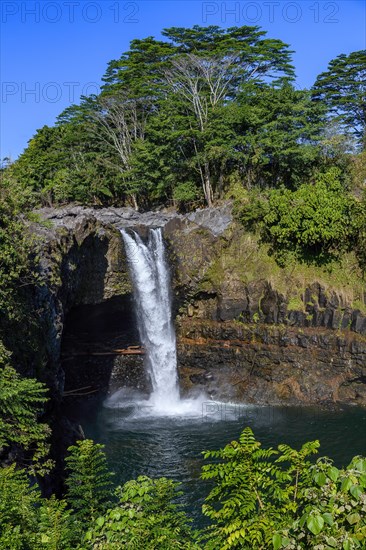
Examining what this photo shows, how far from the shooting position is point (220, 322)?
94.6 feet

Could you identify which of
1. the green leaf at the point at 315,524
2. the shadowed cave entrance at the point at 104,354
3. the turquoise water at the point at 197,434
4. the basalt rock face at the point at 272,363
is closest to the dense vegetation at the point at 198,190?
the green leaf at the point at 315,524

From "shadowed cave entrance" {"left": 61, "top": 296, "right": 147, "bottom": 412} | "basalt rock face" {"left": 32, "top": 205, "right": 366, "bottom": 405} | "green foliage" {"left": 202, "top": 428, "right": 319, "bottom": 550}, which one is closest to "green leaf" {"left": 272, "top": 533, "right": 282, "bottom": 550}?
"green foliage" {"left": 202, "top": 428, "right": 319, "bottom": 550}

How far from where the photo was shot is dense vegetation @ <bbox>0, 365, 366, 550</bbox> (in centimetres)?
441

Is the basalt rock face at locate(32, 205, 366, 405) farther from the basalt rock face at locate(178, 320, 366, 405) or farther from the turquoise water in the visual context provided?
the turquoise water

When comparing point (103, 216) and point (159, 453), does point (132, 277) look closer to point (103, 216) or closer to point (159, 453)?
point (103, 216)

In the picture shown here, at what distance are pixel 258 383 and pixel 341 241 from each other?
8784 mm

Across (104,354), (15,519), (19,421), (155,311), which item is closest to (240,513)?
(15,519)

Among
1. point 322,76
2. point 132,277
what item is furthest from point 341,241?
point 322,76

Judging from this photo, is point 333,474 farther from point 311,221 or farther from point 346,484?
point 311,221

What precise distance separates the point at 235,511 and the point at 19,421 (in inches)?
367

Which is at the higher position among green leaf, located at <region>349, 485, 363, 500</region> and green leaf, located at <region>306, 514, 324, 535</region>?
green leaf, located at <region>349, 485, 363, 500</region>

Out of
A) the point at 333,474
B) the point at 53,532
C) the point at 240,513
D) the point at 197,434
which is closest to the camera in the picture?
the point at 333,474

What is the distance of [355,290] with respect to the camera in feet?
89.9

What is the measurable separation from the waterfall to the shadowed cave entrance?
649 mm
